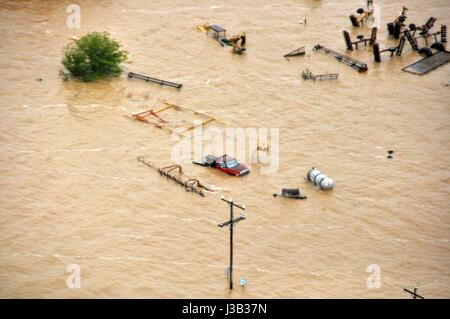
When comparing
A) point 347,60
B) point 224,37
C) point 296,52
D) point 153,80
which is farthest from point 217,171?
point 224,37

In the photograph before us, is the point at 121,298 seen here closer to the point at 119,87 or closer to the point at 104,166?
the point at 104,166

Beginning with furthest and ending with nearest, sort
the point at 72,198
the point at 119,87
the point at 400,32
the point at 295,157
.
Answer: the point at 400,32
the point at 119,87
the point at 295,157
the point at 72,198

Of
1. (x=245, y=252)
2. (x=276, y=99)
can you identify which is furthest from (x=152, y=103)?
(x=245, y=252)

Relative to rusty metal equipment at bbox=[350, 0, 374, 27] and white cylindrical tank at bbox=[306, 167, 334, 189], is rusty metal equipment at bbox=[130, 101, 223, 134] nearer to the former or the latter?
white cylindrical tank at bbox=[306, 167, 334, 189]

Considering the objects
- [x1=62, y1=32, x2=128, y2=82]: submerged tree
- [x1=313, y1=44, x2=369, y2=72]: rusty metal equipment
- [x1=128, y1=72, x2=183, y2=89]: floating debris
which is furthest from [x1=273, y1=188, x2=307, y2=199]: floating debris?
[x1=62, y1=32, x2=128, y2=82]: submerged tree

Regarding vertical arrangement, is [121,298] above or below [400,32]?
below

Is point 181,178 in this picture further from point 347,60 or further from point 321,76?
point 347,60

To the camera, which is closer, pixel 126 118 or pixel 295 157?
pixel 295 157

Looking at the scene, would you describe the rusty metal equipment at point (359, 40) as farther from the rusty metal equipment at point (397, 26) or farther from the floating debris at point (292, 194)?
the floating debris at point (292, 194)
